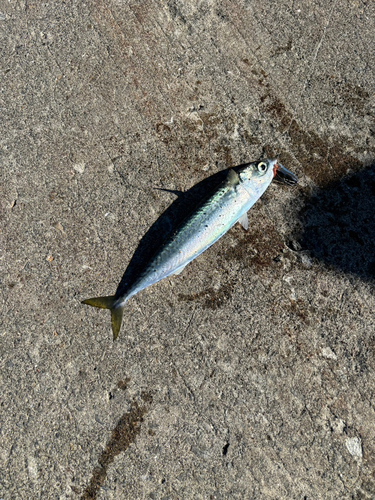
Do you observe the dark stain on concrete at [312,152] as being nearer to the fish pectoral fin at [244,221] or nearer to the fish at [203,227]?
the fish at [203,227]

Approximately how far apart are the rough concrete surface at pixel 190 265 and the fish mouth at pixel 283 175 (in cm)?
9

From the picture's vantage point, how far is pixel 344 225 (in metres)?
3.17

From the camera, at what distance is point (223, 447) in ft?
9.13

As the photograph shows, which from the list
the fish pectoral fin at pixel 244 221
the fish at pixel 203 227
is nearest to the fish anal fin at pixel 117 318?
the fish at pixel 203 227

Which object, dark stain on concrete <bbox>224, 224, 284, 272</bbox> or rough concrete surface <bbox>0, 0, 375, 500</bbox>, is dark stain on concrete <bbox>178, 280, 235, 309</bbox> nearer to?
rough concrete surface <bbox>0, 0, 375, 500</bbox>

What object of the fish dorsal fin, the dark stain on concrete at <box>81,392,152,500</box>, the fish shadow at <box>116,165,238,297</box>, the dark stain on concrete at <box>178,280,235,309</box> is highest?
the fish dorsal fin

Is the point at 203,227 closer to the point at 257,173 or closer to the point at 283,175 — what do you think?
the point at 257,173

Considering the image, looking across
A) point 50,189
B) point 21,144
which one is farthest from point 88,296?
point 21,144

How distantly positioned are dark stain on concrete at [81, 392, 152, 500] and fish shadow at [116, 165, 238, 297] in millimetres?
807

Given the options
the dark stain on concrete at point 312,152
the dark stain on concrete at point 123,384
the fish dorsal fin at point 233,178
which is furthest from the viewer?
the dark stain on concrete at point 312,152

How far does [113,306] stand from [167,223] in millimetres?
747

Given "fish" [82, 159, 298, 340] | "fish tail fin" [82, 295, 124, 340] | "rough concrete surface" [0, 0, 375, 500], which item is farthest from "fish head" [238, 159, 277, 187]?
"fish tail fin" [82, 295, 124, 340]

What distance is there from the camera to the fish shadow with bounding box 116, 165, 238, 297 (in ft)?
9.97

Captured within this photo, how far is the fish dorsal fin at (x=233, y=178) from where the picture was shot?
2994 millimetres
